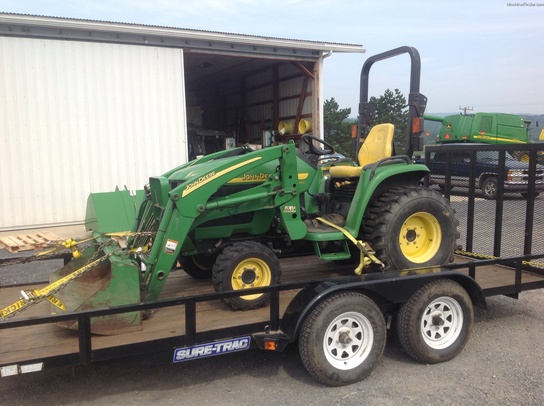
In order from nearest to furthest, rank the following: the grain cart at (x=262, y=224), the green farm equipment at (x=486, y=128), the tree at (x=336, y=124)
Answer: the grain cart at (x=262, y=224) → the green farm equipment at (x=486, y=128) → the tree at (x=336, y=124)

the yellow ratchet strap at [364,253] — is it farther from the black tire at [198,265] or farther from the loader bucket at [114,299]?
the loader bucket at [114,299]

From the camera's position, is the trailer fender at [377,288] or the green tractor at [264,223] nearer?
the trailer fender at [377,288]

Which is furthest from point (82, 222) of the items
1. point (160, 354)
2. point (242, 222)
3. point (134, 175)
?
point (160, 354)

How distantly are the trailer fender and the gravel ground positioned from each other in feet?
1.45

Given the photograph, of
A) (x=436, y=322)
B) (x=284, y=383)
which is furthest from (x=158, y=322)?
(x=436, y=322)

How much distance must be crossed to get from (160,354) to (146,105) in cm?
827

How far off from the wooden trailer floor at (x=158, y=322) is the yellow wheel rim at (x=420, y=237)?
1.79 ft

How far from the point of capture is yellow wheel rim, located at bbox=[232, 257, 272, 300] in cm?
372

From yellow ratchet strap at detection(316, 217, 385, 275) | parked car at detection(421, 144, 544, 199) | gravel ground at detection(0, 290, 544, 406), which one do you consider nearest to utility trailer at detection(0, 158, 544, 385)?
gravel ground at detection(0, 290, 544, 406)

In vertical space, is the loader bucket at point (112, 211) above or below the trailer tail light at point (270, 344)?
above

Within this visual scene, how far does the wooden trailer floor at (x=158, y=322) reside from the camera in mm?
2967

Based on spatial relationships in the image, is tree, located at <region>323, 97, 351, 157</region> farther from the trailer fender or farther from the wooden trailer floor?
the trailer fender

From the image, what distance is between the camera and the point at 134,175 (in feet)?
34.3

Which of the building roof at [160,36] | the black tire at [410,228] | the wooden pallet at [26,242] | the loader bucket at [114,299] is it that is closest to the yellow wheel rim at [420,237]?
the black tire at [410,228]
